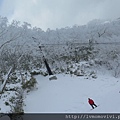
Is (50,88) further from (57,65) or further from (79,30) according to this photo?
(79,30)

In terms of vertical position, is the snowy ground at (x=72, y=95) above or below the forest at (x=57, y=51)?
below

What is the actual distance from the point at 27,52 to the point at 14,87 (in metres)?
8.01

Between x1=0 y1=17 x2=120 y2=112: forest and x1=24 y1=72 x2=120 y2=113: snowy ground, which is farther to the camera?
x1=0 y1=17 x2=120 y2=112: forest

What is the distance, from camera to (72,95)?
12344mm

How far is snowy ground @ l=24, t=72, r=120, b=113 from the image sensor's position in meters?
9.48

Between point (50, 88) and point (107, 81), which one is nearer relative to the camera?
point (50, 88)

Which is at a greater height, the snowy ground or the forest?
the forest

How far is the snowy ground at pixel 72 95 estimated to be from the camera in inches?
373

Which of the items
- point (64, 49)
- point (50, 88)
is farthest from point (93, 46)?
point (50, 88)

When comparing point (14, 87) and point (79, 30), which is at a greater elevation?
point (79, 30)

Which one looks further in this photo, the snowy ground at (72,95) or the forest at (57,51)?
the forest at (57,51)

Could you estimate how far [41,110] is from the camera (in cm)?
1035

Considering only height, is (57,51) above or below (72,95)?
above

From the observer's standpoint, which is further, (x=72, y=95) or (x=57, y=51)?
(x=57, y=51)
